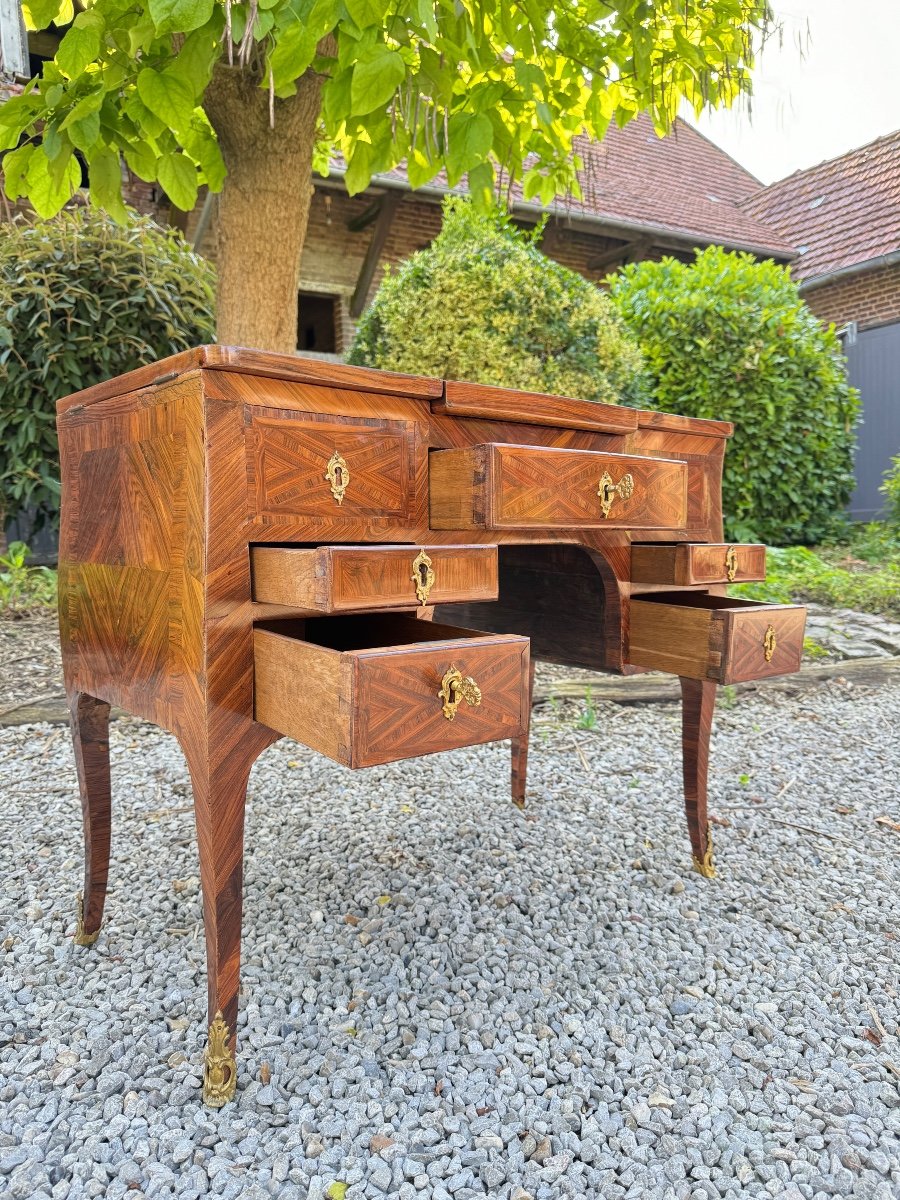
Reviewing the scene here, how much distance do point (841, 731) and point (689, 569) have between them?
2132 mm

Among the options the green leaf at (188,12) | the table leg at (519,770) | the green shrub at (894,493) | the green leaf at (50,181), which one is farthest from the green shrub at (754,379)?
the green leaf at (188,12)

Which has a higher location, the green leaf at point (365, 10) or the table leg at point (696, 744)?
the green leaf at point (365, 10)

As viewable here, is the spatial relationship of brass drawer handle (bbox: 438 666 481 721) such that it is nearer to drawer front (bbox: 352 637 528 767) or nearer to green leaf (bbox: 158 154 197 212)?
drawer front (bbox: 352 637 528 767)

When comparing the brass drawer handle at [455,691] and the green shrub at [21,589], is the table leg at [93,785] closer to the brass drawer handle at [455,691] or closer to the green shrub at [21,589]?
the brass drawer handle at [455,691]

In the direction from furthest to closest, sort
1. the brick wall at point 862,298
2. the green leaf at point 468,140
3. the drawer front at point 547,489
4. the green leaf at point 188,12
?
the brick wall at point 862,298 < the green leaf at point 468,140 < the green leaf at point 188,12 < the drawer front at point 547,489

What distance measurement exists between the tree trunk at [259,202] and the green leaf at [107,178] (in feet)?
2.56

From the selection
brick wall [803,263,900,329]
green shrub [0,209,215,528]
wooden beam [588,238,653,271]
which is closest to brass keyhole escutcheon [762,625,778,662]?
green shrub [0,209,215,528]

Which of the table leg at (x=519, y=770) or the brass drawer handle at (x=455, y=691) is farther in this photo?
the table leg at (x=519, y=770)

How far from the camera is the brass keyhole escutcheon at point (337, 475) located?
1.35 m

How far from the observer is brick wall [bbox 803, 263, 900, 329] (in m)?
9.47

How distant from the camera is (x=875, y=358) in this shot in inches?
349

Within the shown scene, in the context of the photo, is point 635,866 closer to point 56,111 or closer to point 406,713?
point 406,713

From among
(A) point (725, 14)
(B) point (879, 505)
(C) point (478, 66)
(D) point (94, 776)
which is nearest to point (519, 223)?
(B) point (879, 505)

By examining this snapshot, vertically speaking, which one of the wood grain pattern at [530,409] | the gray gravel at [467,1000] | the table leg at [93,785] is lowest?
the gray gravel at [467,1000]
